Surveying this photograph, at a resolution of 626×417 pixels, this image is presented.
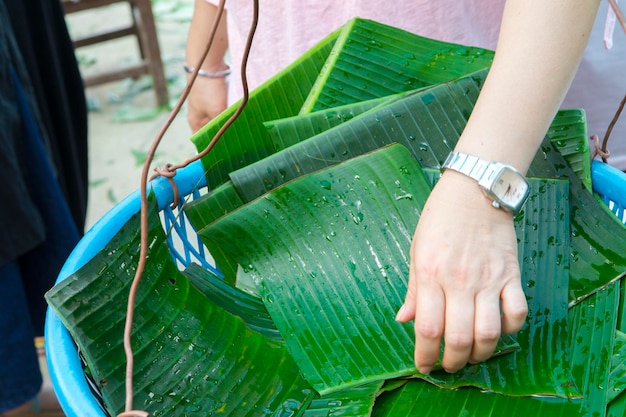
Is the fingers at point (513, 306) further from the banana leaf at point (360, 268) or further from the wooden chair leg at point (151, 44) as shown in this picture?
the wooden chair leg at point (151, 44)

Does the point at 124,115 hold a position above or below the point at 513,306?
below

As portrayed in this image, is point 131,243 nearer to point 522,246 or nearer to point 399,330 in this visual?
point 399,330

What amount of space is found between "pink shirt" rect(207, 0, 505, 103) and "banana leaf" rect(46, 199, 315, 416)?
40cm

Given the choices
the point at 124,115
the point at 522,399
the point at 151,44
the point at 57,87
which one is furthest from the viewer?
the point at 124,115

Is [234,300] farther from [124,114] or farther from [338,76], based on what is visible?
[124,114]

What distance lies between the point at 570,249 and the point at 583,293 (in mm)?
63

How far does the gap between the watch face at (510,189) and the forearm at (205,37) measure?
0.64 metres

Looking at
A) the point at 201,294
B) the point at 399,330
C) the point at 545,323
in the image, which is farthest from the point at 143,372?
the point at 545,323

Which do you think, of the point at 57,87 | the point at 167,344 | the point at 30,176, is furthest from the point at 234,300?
the point at 57,87

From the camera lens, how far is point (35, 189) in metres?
1.33

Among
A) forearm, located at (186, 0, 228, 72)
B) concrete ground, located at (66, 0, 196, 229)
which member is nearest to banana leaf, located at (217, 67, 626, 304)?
forearm, located at (186, 0, 228, 72)

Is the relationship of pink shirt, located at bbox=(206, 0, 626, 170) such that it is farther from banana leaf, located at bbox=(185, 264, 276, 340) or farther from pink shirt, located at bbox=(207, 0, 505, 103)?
banana leaf, located at bbox=(185, 264, 276, 340)

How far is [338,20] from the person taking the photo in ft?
3.43

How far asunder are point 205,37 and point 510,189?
71 cm
